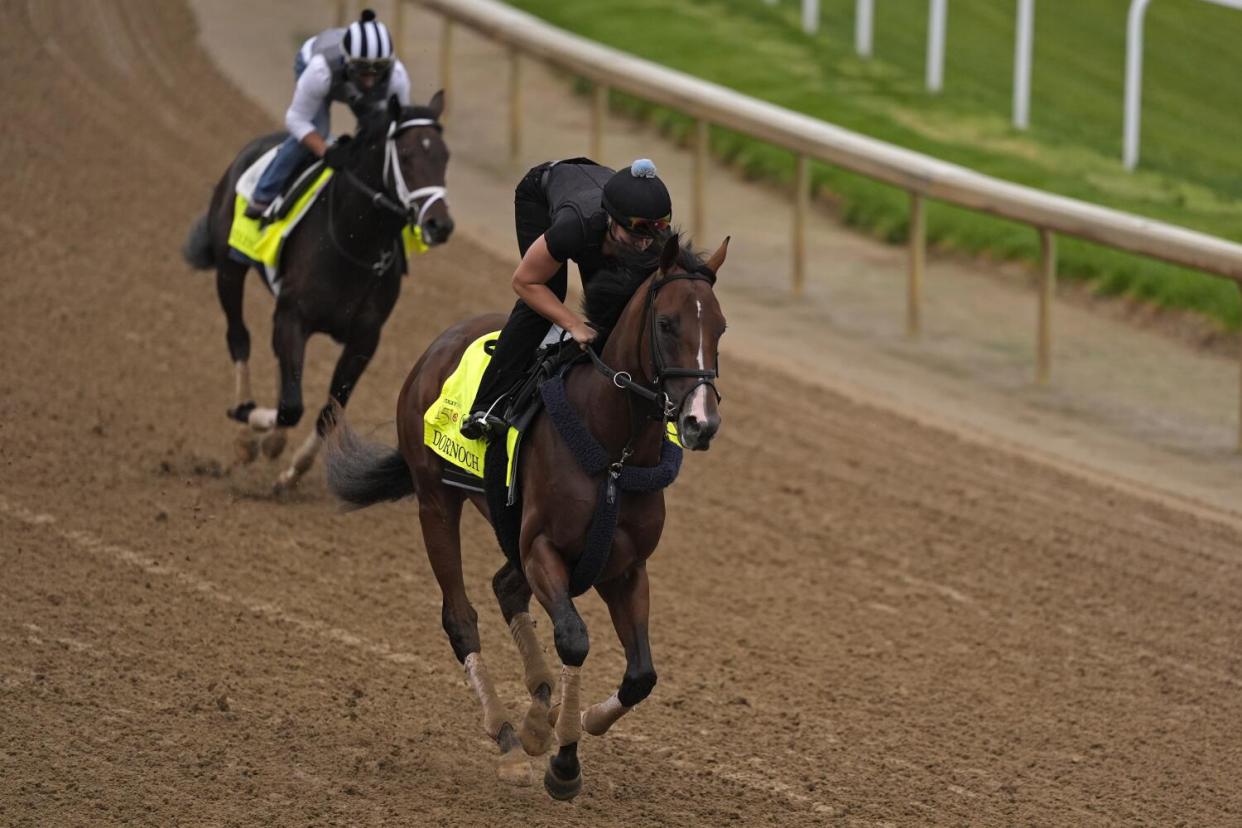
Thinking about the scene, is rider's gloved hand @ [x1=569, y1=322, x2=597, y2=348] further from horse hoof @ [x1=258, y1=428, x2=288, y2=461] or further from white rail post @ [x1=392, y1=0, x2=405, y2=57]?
white rail post @ [x1=392, y1=0, x2=405, y2=57]

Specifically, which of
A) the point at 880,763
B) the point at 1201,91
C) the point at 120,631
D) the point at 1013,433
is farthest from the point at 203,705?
the point at 1201,91

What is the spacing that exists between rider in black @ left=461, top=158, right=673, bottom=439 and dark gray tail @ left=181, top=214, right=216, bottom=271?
12.7ft

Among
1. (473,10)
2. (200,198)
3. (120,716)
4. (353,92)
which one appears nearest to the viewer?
(120,716)

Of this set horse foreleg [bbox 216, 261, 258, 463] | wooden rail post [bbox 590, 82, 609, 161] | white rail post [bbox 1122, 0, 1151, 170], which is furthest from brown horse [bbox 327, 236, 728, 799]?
white rail post [bbox 1122, 0, 1151, 170]

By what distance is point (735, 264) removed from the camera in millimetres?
13133

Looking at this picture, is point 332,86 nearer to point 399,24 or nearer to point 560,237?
point 560,237

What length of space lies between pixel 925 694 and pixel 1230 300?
5555mm

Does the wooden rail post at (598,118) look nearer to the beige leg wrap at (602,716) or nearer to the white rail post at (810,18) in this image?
the white rail post at (810,18)

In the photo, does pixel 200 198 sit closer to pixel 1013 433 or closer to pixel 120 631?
pixel 1013 433

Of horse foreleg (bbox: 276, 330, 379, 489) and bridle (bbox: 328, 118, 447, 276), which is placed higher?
bridle (bbox: 328, 118, 447, 276)

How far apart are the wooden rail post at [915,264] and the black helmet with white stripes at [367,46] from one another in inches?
157

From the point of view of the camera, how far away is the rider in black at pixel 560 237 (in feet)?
17.5

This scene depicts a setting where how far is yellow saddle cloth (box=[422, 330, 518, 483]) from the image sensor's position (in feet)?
19.5

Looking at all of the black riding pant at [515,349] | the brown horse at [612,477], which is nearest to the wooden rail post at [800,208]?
the black riding pant at [515,349]
